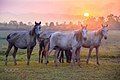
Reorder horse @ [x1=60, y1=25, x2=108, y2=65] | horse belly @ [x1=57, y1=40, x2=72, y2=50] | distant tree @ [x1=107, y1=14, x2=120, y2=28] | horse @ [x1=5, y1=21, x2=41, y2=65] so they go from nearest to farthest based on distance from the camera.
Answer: horse belly @ [x1=57, y1=40, x2=72, y2=50], horse @ [x1=5, y1=21, x2=41, y2=65], horse @ [x1=60, y1=25, x2=108, y2=65], distant tree @ [x1=107, y1=14, x2=120, y2=28]

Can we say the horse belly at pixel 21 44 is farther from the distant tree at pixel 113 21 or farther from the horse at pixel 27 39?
the distant tree at pixel 113 21

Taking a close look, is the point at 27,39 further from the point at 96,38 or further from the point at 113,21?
the point at 113,21

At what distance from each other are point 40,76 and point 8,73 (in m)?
1.84

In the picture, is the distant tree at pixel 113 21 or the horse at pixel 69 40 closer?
the horse at pixel 69 40

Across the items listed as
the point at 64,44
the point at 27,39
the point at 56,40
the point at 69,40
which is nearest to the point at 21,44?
the point at 27,39

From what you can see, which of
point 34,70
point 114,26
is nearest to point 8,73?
point 34,70

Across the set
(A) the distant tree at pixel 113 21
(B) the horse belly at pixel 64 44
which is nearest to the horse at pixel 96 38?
(B) the horse belly at pixel 64 44

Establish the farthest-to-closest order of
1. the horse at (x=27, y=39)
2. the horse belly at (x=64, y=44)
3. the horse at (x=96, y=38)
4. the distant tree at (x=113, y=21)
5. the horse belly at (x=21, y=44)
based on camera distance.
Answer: the distant tree at (x=113, y=21)
the horse at (x=96, y=38)
the horse belly at (x=21, y=44)
the horse at (x=27, y=39)
the horse belly at (x=64, y=44)

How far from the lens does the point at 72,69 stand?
53.5 feet

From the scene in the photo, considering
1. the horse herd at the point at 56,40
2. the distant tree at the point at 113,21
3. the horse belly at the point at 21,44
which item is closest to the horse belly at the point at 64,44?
the horse herd at the point at 56,40

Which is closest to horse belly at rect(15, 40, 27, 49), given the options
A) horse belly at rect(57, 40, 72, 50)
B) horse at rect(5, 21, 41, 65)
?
horse at rect(5, 21, 41, 65)

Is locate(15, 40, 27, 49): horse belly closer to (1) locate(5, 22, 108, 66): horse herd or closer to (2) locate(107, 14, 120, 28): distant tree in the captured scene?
(1) locate(5, 22, 108, 66): horse herd

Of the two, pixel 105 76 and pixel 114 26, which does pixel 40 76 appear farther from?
pixel 114 26

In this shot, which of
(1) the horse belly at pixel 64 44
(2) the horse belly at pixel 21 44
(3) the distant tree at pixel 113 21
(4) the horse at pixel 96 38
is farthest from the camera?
(3) the distant tree at pixel 113 21
